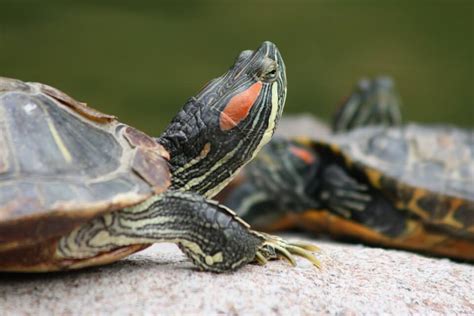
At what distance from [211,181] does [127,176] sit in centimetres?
39

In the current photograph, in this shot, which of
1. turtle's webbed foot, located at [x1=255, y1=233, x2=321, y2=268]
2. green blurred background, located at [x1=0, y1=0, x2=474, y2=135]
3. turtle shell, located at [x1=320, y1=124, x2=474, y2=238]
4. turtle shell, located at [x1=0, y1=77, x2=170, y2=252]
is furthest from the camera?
green blurred background, located at [x1=0, y1=0, x2=474, y2=135]

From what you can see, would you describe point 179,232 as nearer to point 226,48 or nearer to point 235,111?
point 235,111

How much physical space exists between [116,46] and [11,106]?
24.4 feet

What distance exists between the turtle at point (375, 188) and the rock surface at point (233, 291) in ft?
5.21

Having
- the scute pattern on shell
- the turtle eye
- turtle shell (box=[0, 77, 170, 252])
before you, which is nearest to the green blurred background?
the scute pattern on shell

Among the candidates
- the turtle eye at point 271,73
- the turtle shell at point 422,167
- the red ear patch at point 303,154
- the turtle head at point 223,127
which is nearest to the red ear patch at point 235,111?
the turtle head at point 223,127

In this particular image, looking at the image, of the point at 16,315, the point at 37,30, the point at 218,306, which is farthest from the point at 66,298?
the point at 37,30

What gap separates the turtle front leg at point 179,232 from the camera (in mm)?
1808

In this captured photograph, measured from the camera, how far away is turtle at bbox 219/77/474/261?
3754 mm

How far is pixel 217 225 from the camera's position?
1887 millimetres

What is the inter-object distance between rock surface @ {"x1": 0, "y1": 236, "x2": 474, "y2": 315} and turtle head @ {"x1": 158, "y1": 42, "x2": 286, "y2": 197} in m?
0.30

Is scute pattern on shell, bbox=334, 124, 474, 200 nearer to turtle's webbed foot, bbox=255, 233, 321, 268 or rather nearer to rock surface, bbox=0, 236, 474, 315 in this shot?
rock surface, bbox=0, 236, 474, 315

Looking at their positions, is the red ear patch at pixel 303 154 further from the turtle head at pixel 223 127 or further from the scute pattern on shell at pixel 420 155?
the turtle head at pixel 223 127

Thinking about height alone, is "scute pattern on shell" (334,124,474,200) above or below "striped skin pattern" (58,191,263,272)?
below
